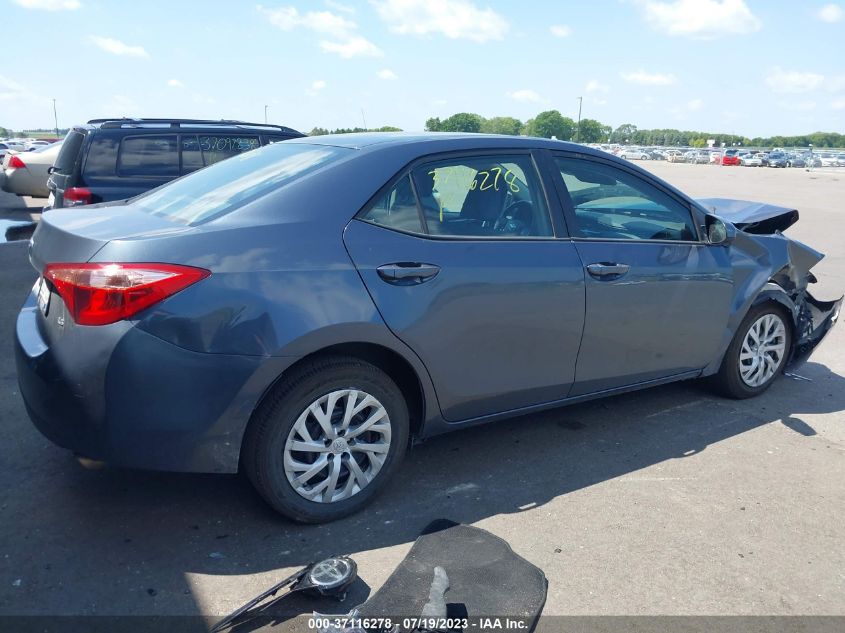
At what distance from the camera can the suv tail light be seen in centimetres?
272

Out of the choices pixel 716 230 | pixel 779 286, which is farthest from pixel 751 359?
pixel 716 230

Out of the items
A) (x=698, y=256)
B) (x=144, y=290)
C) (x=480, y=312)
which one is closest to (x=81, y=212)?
(x=144, y=290)

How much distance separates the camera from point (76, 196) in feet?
25.0

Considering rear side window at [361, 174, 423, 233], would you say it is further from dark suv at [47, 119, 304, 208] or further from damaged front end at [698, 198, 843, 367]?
dark suv at [47, 119, 304, 208]

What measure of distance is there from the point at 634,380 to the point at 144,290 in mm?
2769

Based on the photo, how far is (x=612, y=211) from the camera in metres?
4.15

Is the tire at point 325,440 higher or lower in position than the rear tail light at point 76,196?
lower

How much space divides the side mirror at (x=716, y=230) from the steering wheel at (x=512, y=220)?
136 cm

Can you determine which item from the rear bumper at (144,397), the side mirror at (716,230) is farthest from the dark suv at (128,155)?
the side mirror at (716,230)

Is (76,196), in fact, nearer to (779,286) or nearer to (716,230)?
(716,230)

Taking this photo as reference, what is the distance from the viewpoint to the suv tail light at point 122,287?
2.72 meters

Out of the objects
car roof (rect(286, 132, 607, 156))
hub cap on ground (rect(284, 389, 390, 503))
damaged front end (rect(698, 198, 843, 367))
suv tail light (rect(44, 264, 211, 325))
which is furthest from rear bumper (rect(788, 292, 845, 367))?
suv tail light (rect(44, 264, 211, 325))

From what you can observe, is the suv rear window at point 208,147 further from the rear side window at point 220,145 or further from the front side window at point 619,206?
the front side window at point 619,206

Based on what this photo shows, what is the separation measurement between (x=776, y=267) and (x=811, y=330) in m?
0.81
